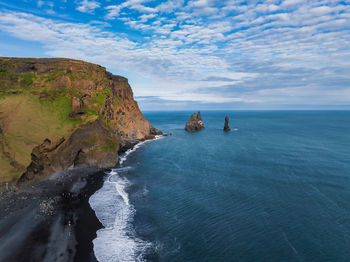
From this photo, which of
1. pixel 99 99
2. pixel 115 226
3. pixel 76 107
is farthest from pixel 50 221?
pixel 99 99

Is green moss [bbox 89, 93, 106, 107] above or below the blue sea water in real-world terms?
above

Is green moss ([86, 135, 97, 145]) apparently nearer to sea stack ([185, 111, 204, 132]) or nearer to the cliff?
the cliff

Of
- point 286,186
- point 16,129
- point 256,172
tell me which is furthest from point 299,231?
point 16,129

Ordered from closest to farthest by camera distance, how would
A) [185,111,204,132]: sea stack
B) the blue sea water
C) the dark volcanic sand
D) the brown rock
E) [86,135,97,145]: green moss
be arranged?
the dark volcanic sand → the blue sea water → [86,135,97,145]: green moss → the brown rock → [185,111,204,132]: sea stack

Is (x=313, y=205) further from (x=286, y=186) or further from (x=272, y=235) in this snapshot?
(x=272, y=235)

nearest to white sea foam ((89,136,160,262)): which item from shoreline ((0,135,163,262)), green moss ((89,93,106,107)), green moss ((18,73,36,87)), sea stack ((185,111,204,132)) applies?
shoreline ((0,135,163,262))
